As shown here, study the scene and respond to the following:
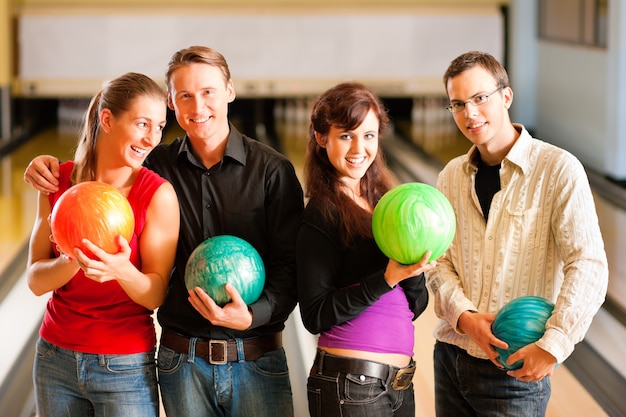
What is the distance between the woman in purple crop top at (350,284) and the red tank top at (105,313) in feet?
1.08

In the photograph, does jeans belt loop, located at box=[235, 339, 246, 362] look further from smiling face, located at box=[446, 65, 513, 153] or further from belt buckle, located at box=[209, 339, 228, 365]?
smiling face, located at box=[446, 65, 513, 153]

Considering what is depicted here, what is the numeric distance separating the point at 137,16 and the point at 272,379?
6307mm

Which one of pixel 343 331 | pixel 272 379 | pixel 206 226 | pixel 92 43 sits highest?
pixel 92 43

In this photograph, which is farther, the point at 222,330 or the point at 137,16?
the point at 137,16

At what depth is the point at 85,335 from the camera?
69.8 inches

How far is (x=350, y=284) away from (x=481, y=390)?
372 millimetres

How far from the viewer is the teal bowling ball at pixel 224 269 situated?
169 cm

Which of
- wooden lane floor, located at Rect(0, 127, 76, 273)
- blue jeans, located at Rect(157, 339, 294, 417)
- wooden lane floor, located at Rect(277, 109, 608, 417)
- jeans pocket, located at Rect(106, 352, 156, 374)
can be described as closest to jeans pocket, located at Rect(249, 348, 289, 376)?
blue jeans, located at Rect(157, 339, 294, 417)

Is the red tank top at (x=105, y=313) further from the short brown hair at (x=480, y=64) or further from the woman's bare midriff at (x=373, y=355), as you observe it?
the short brown hair at (x=480, y=64)

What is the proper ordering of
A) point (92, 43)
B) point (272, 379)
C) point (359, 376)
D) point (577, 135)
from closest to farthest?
1. point (359, 376)
2. point (272, 379)
3. point (577, 135)
4. point (92, 43)

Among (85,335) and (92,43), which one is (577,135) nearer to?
(92,43)

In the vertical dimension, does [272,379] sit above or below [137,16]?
below

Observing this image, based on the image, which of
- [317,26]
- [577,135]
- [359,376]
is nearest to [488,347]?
[359,376]

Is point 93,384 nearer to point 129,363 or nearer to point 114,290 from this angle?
point 129,363
